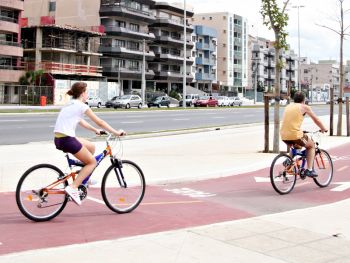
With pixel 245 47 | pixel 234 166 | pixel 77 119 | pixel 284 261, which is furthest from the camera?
pixel 245 47

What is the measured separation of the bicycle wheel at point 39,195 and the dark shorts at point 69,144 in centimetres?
32

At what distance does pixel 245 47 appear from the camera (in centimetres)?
13062

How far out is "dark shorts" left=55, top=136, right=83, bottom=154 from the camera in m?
6.84

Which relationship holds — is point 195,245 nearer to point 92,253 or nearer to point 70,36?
point 92,253

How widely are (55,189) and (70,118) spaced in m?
0.93

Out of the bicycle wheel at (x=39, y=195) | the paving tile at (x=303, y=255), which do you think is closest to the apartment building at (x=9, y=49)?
the bicycle wheel at (x=39, y=195)

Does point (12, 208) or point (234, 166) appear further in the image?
point (234, 166)

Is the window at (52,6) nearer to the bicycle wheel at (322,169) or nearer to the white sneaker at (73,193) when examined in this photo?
the bicycle wheel at (322,169)

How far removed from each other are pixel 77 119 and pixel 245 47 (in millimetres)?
126692

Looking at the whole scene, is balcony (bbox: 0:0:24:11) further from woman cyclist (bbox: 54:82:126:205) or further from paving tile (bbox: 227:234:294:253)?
paving tile (bbox: 227:234:294:253)

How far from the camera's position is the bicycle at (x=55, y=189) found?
6789 millimetres

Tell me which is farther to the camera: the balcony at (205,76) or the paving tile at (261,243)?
the balcony at (205,76)

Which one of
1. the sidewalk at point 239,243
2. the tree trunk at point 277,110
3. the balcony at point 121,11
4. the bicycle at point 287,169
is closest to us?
the sidewalk at point 239,243

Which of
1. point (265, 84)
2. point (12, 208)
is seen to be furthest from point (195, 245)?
point (265, 84)
